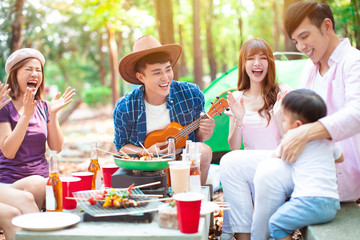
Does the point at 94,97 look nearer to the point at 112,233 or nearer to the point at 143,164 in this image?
the point at 143,164

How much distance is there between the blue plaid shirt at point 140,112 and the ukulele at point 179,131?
3.5 inches

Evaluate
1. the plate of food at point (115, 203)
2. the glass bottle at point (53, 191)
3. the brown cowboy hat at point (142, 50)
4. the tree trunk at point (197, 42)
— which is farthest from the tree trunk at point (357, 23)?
the tree trunk at point (197, 42)

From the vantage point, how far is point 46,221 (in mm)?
2104

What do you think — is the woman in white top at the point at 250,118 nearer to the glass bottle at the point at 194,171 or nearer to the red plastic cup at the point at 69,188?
the glass bottle at the point at 194,171

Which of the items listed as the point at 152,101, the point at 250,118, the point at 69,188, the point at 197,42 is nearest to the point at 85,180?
the point at 69,188

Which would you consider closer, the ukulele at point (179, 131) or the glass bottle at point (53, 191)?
the glass bottle at point (53, 191)

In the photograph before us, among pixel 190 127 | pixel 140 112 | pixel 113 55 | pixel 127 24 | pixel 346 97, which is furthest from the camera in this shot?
pixel 113 55

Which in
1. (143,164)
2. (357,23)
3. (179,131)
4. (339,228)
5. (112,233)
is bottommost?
(339,228)

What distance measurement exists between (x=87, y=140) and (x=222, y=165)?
26.7ft

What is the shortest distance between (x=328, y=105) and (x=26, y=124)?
7.45 feet

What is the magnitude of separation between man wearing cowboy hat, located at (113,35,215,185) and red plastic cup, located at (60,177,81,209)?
83cm

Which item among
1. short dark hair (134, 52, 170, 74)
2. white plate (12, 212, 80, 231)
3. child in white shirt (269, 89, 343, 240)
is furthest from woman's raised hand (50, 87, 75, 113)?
child in white shirt (269, 89, 343, 240)

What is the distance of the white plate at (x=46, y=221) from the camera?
201 cm

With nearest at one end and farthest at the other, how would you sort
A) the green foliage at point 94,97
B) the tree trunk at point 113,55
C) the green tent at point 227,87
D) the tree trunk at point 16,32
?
the green tent at point 227,87 → the tree trunk at point 16,32 → the tree trunk at point 113,55 → the green foliage at point 94,97
